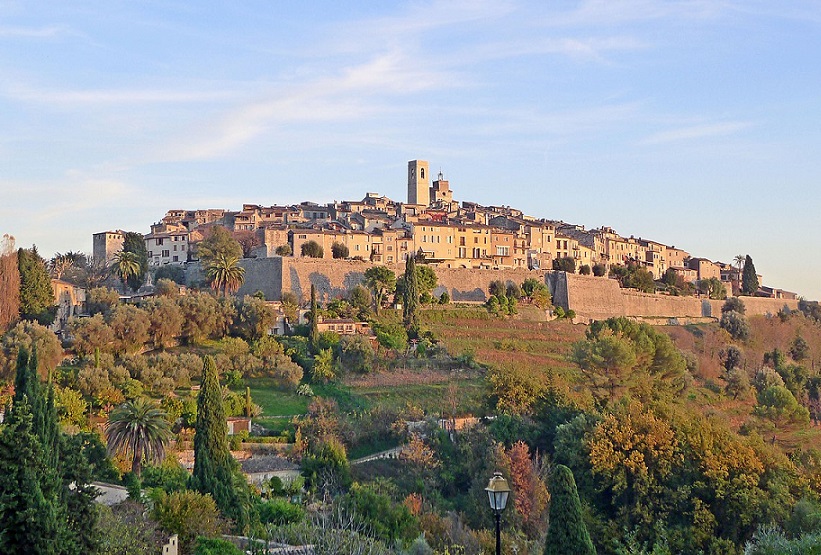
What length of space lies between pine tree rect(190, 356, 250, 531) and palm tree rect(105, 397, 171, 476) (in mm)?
3821

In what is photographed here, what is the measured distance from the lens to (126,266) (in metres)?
50.8

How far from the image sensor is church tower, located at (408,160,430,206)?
289ft

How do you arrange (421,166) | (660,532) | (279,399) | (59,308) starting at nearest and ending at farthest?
(660,532), (279,399), (59,308), (421,166)

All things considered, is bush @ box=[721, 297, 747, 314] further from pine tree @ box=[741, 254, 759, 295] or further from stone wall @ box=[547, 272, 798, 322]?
pine tree @ box=[741, 254, 759, 295]

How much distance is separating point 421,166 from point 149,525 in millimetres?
70629

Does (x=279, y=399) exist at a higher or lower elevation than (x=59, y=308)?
lower

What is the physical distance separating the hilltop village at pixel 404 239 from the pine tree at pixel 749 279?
1.22 metres

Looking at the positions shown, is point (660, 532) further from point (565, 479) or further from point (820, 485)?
point (565, 479)

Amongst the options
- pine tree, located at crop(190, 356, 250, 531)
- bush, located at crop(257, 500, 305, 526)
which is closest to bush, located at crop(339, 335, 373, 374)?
pine tree, located at crop(190, 356, 250, 531)

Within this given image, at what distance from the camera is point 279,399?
38.1 m

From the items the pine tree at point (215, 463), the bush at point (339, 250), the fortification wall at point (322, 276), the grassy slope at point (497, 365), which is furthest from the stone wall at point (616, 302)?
the pine tree at point (215, 463)

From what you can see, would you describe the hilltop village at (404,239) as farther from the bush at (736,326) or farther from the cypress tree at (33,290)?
the cypress tree at (33,290)

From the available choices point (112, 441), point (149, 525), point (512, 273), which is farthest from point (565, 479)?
point (512, 273)

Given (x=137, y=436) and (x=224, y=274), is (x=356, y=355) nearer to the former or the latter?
(x=224, y=274)
